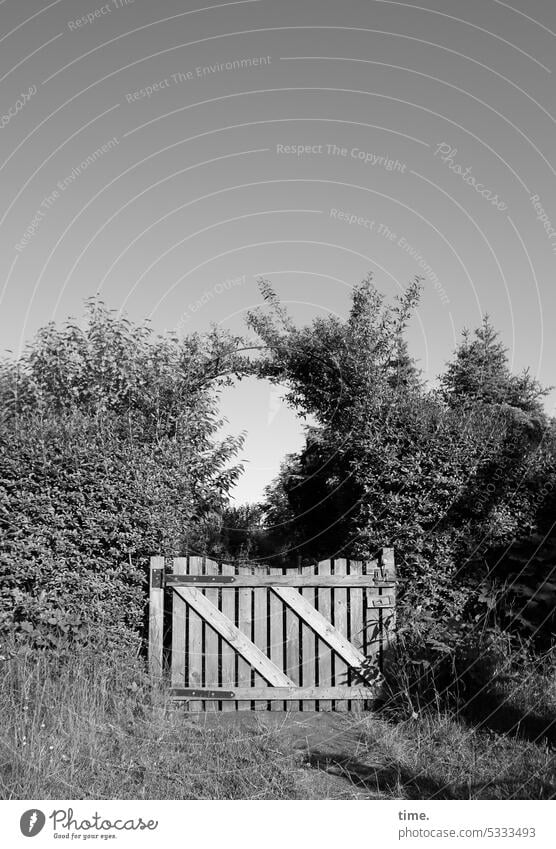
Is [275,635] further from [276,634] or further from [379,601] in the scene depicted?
[379,601]

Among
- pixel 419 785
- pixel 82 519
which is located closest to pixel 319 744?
pixel 419 785

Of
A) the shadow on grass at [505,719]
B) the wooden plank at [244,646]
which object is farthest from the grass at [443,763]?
the wooden plank at [244,646]

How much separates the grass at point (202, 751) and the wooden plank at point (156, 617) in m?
0.47

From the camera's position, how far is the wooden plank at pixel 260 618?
7426mm

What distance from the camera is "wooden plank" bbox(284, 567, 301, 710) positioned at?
7.41 meters

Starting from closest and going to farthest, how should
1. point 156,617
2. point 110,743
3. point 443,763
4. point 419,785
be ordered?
point 419,785
point 443,763
point 110,743
point 156,617

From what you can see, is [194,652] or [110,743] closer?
[110,743]

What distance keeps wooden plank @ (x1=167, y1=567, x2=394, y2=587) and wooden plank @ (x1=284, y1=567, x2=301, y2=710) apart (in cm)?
10

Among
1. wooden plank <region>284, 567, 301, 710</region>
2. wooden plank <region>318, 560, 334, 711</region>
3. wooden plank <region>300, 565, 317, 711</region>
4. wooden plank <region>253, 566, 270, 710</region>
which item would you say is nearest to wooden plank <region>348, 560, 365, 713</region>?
wooden plank <region>318, 560, 334, 711</region>

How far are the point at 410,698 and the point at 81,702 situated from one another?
10.2 ft

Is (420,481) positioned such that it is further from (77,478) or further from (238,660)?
(77,478)

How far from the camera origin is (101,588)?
766 cm

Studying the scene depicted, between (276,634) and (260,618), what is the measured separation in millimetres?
235

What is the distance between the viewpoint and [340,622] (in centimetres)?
746
